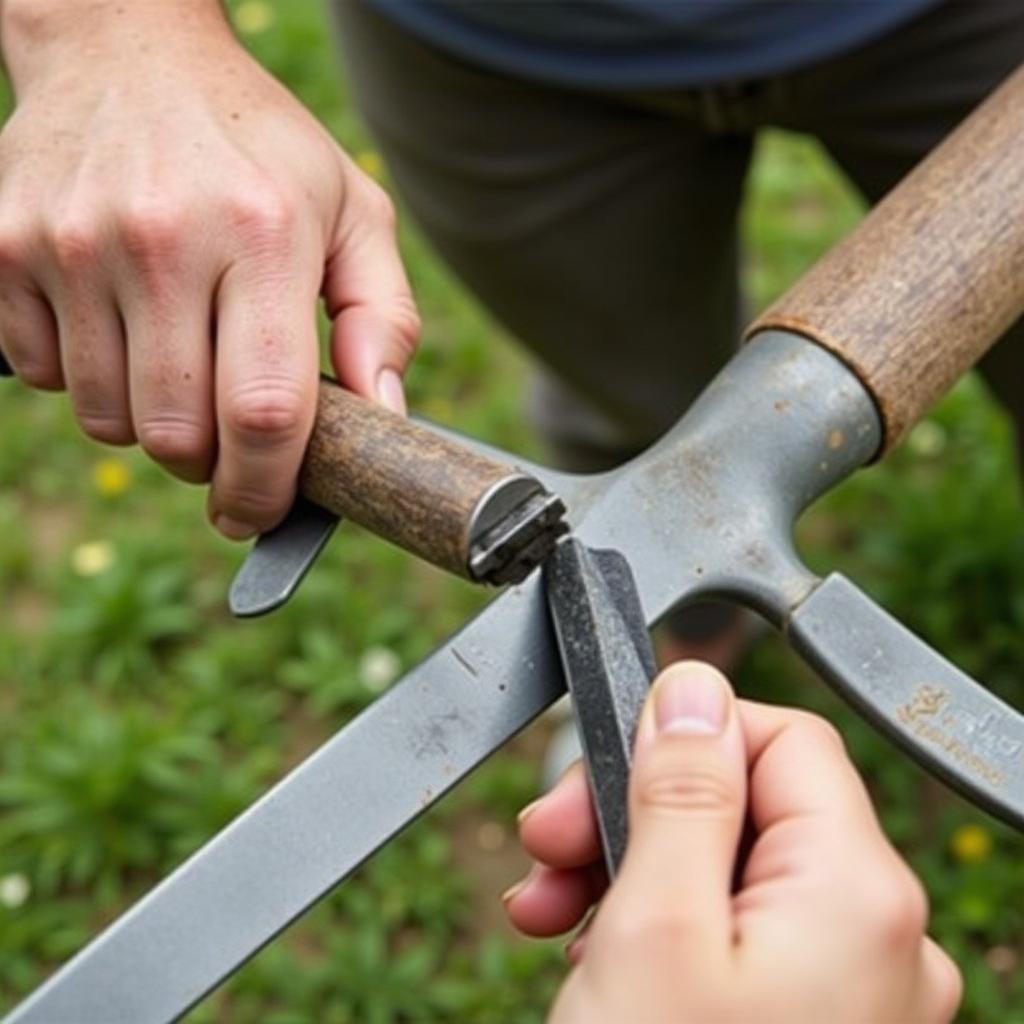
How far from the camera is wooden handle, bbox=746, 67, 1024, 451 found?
0.88 m

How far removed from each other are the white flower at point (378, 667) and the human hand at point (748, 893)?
3.99ft

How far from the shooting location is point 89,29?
35.6 inches

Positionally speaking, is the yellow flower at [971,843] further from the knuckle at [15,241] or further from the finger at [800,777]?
the knuckle at [15,241]

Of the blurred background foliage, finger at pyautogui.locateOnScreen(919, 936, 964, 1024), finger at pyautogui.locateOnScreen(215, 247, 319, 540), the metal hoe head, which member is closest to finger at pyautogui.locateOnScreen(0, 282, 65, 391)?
finger at pyautogui.locateOnScreen(215, 247, 319, 540)

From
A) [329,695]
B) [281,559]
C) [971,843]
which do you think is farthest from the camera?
[329,695]

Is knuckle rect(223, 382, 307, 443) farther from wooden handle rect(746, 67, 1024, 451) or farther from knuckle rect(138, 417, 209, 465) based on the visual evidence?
wooden handle rect(746, 67, 1024, 451)

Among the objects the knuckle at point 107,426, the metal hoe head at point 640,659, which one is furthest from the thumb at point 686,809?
the knuckle at point 107,426

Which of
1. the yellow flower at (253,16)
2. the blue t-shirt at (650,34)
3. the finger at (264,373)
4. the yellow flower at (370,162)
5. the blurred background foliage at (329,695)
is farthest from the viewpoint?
the yellow flower at (253,16)

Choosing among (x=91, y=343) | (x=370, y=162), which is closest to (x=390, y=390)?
(x=91, y=343)

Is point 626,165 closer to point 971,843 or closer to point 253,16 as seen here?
point 971,843

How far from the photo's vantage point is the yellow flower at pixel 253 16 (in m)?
2.86

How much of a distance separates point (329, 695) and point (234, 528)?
1082mm

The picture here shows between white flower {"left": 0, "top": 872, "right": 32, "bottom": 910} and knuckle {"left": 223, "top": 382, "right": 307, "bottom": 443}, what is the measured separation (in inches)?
45.3

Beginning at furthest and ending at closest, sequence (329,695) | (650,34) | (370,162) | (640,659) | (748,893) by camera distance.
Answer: (370,162)
(329,695)
(650,34)
(640,659)
(748,893)
